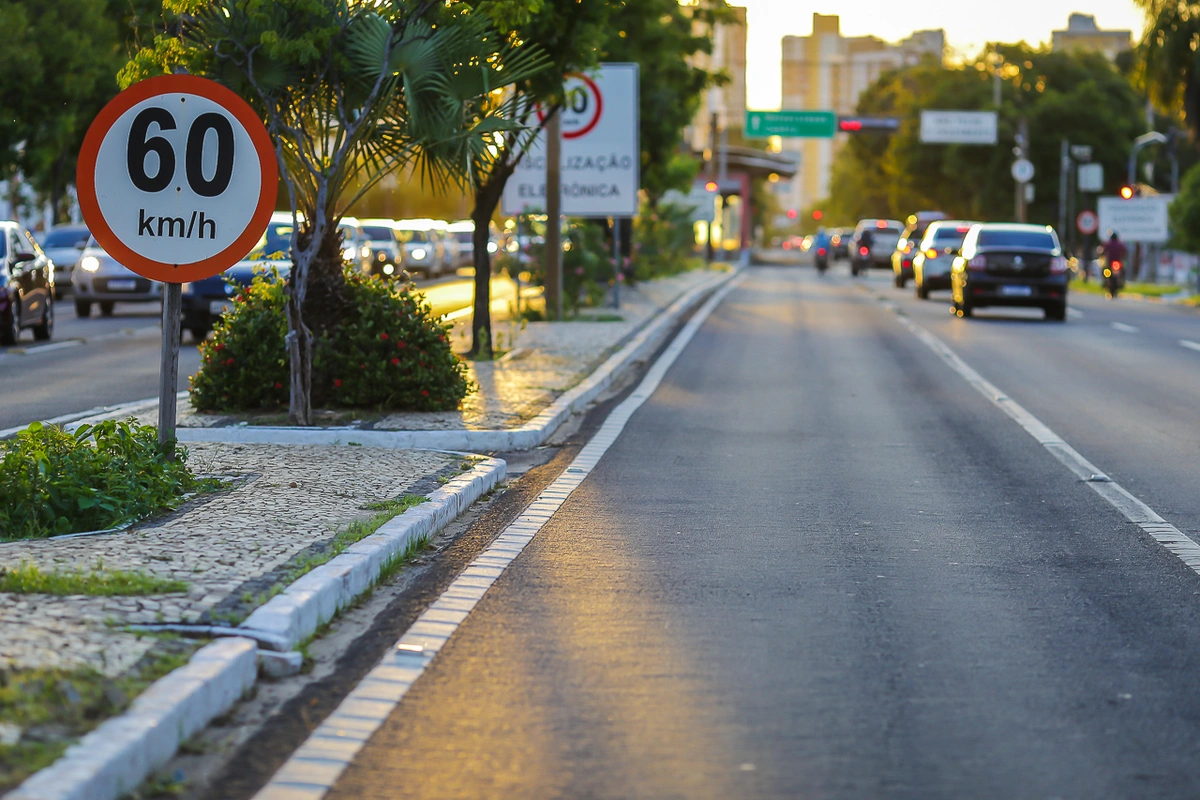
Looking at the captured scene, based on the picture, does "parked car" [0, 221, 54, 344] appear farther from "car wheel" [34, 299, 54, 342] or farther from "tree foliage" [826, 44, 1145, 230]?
"tree foliage" [826, 44, 1145, 230]

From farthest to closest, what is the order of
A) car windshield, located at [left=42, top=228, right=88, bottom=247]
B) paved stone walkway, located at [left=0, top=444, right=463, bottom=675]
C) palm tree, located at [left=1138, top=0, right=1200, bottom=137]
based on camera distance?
palm tree, located at [left=1138, top=0, right=1200, bottom=137] → car windshield, located at [left=42, top=228, right=88, bottom=247] → paved stone walkway, located at [left=0, top=444, right=463, bottom=675]

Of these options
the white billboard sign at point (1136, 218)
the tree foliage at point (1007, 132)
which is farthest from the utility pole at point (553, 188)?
the tree foliage at point (1007, 132)

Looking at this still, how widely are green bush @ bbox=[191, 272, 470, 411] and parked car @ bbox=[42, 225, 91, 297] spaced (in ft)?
76.6

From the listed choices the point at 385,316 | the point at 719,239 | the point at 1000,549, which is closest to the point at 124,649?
Result: the point at 1000,549

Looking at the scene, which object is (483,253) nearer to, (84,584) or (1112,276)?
(84,584)

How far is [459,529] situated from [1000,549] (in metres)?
→ 2.59

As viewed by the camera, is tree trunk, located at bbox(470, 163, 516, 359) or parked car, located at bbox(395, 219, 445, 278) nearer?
tree trunk, located at bbox(470, 163, 516, 359)

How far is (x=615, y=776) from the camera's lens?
4430 millimetres

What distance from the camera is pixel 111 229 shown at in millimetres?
8148

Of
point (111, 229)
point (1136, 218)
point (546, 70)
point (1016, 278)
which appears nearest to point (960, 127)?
point (1136, 218)

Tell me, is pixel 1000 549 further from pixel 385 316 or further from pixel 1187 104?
pixel 1187 104

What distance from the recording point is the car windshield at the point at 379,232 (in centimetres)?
4159

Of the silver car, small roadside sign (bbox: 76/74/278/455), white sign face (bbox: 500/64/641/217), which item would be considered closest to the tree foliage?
white sign face (bbox: 500/64/641/217)

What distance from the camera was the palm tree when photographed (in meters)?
45.2
